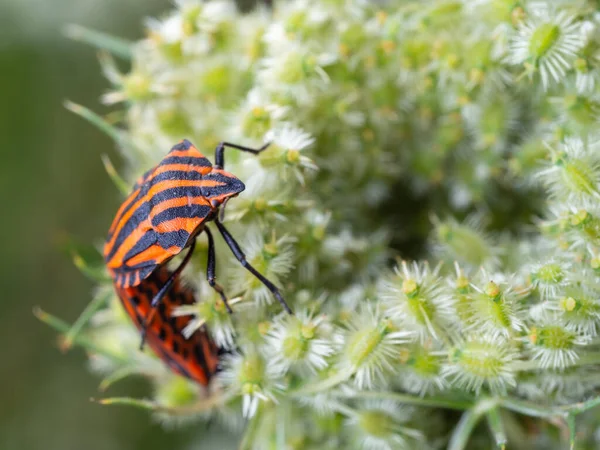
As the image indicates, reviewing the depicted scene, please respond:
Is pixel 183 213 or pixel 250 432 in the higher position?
pixel 183 213

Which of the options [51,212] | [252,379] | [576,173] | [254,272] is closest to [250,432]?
[252,379]

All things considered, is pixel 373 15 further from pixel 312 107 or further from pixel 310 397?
pixel 310 397

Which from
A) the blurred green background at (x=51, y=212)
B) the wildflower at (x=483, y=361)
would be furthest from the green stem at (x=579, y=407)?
the blurred green background at (x=51, y=212)

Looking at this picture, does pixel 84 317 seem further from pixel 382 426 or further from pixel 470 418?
pixel 470 418

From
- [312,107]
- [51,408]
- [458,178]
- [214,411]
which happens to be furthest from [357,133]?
[51,408]

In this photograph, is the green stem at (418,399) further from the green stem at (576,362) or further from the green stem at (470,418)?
the green stem at (576,362)
